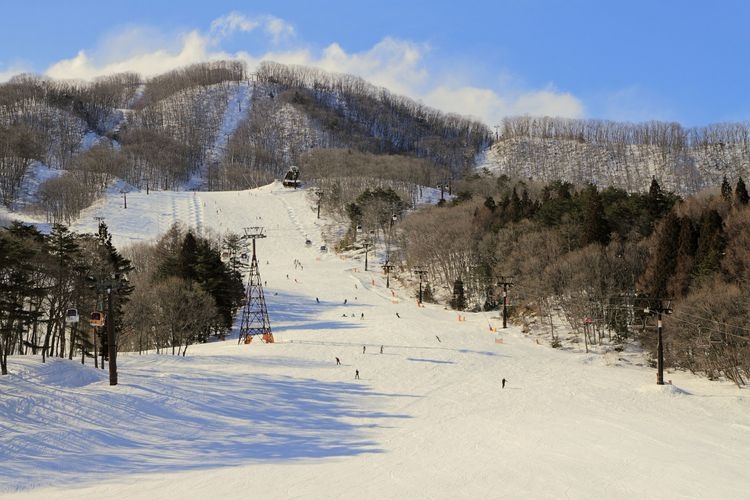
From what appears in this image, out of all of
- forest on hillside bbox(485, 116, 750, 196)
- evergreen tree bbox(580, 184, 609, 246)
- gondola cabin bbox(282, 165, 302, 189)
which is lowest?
evergreen tree bbox(580, 184, 609, 246)

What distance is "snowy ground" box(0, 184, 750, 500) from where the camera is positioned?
52.8 feet

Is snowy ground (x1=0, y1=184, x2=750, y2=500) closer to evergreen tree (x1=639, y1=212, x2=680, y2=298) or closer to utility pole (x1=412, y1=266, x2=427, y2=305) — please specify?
evergreen tree (x1=639, y1=212, x2=680, y2=298)

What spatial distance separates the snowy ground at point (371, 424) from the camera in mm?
16094

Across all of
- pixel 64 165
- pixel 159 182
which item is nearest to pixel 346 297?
pixel 159 182

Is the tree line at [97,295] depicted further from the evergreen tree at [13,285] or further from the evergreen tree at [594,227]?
the evergreen tree at [594,227]

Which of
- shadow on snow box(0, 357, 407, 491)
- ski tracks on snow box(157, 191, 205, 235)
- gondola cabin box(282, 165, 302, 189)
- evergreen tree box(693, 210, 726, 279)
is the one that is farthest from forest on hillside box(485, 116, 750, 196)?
shadow on snow box(0, 357, 407, 491)

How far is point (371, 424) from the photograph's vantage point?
83.1 feet

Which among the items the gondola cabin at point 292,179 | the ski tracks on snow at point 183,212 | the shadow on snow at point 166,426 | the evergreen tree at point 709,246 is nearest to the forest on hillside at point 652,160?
the gondola cabin at point 292,179

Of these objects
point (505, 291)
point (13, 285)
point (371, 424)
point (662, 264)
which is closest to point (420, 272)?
point (505, 291)

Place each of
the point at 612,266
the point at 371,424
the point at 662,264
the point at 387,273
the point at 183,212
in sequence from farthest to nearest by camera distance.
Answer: the point at 183,212
the point at 387,273
the point at 612,266
the point at 662,264
the point at 371,424

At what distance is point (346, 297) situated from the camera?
2734 inches

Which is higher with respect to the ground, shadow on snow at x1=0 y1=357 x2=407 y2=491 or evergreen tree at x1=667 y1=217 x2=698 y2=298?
evergreen tree at x1=667 y1=217 x2=698 y2=298

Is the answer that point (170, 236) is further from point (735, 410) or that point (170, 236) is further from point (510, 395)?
point (735, 410)

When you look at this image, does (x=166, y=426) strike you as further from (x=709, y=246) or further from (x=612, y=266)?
(x=612, y=266)
